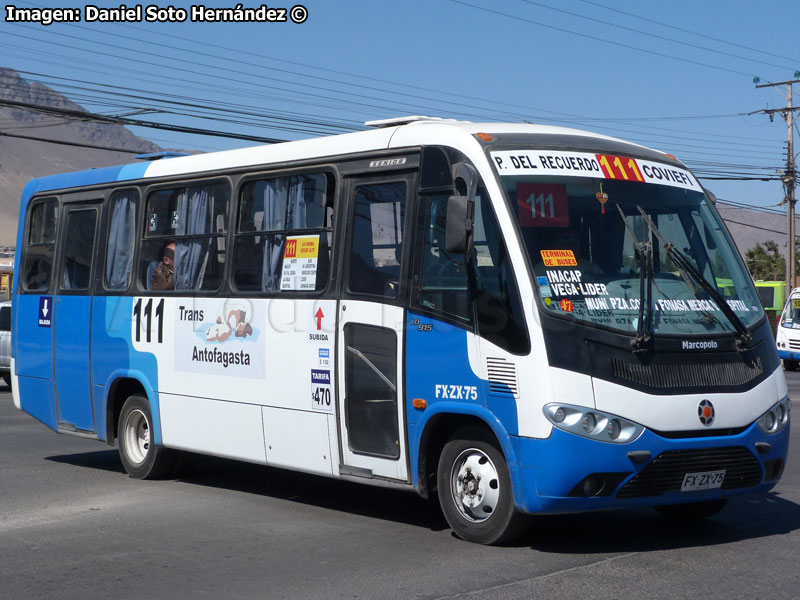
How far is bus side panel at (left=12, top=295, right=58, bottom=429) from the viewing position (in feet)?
40.6

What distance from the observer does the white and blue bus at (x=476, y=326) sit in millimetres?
7289

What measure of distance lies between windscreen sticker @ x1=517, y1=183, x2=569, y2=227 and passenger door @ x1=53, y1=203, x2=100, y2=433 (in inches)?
225

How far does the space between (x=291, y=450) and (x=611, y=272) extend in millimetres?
3106

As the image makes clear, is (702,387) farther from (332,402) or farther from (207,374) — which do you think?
(207,374)

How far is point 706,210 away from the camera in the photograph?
8.60 metres

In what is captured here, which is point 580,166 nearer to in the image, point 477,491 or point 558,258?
point 558,258

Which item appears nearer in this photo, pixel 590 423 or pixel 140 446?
pixel 590 423

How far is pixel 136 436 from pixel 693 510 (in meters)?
5.60

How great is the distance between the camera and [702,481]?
7.51 m

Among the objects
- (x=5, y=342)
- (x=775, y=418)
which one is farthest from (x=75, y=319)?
(x=5, y=342)

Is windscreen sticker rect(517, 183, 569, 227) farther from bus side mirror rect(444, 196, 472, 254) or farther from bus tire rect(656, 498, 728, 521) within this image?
bus tire rect(656, 498, 728, 521)

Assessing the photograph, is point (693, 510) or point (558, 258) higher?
point (558, 258)

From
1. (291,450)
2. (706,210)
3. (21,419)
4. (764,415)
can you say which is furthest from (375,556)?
(21,419)

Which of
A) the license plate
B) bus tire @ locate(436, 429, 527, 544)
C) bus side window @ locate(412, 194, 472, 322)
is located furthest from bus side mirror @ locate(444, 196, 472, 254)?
the license plate
